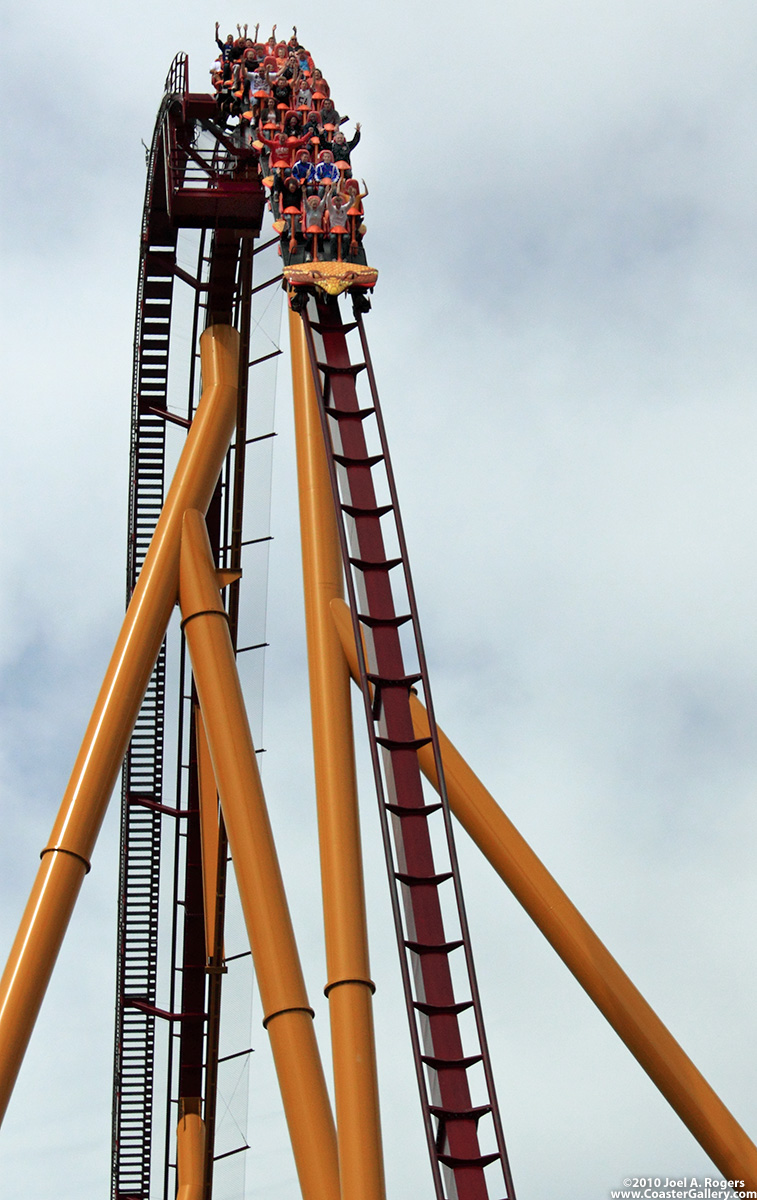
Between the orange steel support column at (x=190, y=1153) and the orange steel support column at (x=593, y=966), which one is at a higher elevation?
the orange steel support column at (x=190, y=1153)

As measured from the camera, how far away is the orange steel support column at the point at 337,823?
849cm

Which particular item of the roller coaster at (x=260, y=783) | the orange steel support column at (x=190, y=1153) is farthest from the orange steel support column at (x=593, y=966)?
the orange steel support column at (x=190, y=1153)

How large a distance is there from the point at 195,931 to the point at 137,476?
387 centimetres

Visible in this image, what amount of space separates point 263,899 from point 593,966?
1.93m

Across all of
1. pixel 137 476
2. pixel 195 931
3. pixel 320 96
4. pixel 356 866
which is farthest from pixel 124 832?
pixel 320 96

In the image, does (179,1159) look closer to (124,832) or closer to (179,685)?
(124,832)

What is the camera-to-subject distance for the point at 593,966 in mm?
9484

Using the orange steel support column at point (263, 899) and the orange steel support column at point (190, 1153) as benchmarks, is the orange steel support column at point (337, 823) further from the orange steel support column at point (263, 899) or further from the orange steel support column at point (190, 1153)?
the orange steel support column at point (190, 1153)

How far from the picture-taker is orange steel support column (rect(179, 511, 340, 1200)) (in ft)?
29.2

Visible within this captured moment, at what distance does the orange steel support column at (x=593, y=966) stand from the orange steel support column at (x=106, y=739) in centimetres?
204

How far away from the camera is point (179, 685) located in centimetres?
1388

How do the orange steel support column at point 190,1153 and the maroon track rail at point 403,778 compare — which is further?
the orange steel support column at point 190,1153

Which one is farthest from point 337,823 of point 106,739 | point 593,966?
point 106,739

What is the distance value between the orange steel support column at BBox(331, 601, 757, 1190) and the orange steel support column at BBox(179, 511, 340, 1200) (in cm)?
112
